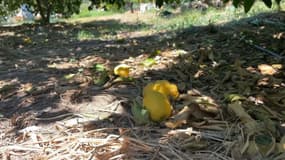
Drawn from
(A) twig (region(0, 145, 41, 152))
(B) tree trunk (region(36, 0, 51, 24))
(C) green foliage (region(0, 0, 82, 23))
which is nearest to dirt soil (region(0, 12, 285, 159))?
(A) twig (region(0, 145, 41, 152))

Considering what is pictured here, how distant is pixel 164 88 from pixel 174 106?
0.40 ft

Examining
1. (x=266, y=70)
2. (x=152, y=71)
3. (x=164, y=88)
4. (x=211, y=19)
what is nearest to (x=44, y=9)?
(x=211, y=19)

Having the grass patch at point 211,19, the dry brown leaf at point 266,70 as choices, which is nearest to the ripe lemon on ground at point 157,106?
the dry brown leaf at point 266,70

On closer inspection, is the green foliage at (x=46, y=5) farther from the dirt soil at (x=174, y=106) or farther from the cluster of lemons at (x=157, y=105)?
the cluster of lemons at (x=157, y=105)

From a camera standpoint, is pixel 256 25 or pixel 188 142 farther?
pixel 256 25

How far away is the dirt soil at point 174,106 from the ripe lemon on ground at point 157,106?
0.16ft

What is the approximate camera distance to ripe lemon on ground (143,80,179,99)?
2.55m

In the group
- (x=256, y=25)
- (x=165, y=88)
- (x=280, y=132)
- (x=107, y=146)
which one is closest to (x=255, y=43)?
(x=256, y=25)

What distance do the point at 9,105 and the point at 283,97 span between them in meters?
1.74

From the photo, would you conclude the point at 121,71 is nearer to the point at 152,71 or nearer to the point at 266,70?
the point at 152,71

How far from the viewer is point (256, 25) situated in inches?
232

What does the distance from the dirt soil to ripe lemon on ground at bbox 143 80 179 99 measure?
6 cm

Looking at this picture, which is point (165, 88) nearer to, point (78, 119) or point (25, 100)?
point (78, 119)

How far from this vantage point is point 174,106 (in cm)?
261
